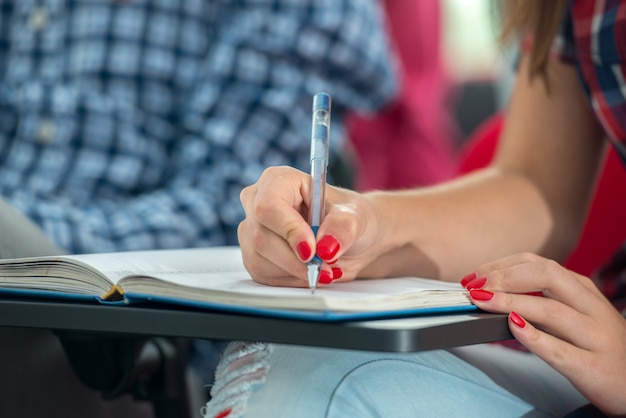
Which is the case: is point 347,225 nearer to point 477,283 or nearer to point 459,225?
point 477,283

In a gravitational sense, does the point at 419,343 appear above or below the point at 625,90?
below

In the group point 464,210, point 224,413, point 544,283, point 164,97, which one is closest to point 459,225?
point 464,210

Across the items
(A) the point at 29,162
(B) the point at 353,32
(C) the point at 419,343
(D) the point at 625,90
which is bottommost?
(C) the point at 419,343

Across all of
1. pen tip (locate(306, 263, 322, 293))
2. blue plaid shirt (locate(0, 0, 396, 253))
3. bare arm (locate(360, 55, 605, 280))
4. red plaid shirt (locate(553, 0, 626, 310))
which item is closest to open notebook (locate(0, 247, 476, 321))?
pen tip (locate(306, 263, 322, 293))

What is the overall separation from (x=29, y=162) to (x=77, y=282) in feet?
2.00

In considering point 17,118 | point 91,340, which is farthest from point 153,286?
point 17,118

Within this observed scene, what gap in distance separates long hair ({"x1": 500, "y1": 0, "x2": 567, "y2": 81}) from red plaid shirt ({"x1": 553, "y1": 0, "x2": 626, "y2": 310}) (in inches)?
0.7

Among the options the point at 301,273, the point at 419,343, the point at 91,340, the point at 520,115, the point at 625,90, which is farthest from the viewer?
the point at 520,115

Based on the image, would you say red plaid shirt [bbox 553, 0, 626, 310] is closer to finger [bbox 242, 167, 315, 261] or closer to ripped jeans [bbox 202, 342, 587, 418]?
ripped jeans [bbox 202, 342, 587, 418]

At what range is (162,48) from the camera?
3.56 feet

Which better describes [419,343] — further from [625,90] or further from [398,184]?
[398,184]

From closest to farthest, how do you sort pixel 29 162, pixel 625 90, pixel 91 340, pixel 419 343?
1. pixel 419 343
2. pixel 91 340
3. pixel 625 90
4. pixel 29 162

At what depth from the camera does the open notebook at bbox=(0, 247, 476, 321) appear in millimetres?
416

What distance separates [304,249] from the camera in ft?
1.55
